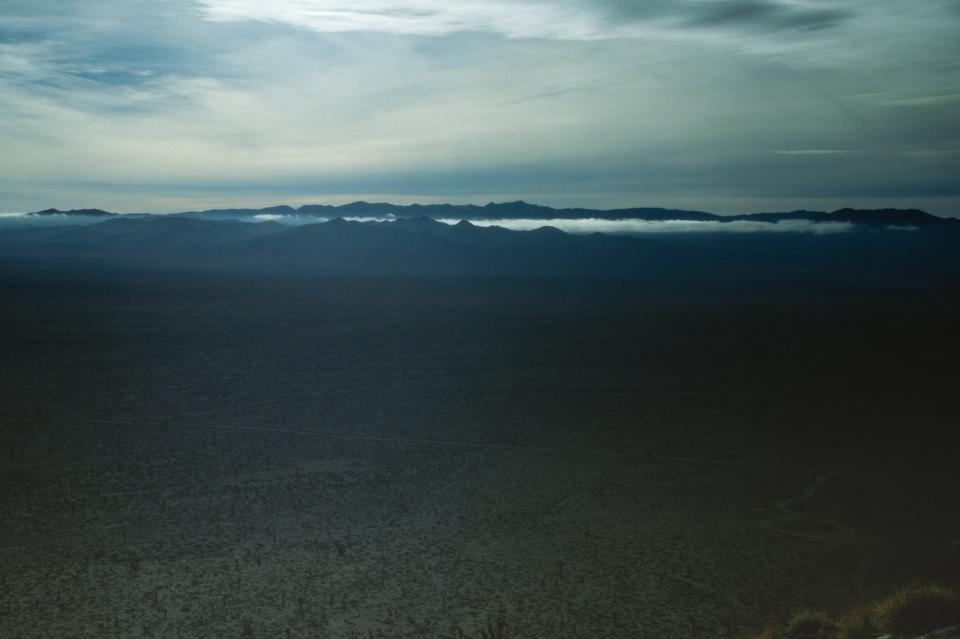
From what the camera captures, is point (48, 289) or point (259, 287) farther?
point (259, 287)

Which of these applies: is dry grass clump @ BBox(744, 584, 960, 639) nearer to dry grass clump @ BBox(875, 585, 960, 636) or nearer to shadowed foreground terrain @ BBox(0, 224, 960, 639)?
Answer: dry grass clump @ BBox(875, 585, 960, 636)

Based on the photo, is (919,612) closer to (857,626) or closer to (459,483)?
(857,626)

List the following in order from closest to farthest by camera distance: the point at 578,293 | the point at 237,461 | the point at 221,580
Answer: the point at 221,580, the point at 237,461, the point at 578,293

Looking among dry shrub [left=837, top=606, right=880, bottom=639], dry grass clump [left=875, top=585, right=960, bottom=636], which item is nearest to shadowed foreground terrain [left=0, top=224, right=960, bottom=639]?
dry shrub [left=837, top=606, right=880, bottom=639]

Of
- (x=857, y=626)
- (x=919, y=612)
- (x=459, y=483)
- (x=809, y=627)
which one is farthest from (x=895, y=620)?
(x=459, y=483)

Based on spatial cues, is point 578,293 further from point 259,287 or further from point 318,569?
point 318,569

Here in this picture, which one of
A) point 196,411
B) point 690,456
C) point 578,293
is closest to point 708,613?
point 690,456
